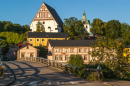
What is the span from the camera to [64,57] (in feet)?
285

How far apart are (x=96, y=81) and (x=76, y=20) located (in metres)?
97.4

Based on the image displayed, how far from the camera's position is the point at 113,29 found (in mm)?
116438

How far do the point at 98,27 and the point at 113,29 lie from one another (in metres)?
7.20

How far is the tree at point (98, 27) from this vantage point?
384 feet

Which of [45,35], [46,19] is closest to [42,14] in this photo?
[46,19]

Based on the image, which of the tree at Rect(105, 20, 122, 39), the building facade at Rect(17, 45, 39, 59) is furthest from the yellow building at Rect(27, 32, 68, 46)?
the building facade at Rect(17, 45, 39, 59)

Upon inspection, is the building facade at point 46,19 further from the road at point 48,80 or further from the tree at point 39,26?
the road at point 48,80

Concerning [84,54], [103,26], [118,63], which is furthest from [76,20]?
[118,63]

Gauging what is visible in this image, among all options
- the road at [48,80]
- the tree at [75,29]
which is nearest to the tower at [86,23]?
the tree at [75,29]

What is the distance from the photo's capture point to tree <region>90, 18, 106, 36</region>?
384ft

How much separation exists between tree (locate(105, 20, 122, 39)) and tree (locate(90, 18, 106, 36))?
2.47m

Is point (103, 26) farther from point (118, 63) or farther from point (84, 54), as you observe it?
point (118, 63)

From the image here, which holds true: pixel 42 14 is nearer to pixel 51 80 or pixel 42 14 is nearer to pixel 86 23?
pixel 86 23

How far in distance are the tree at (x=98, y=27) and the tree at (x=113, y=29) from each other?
2.47m
